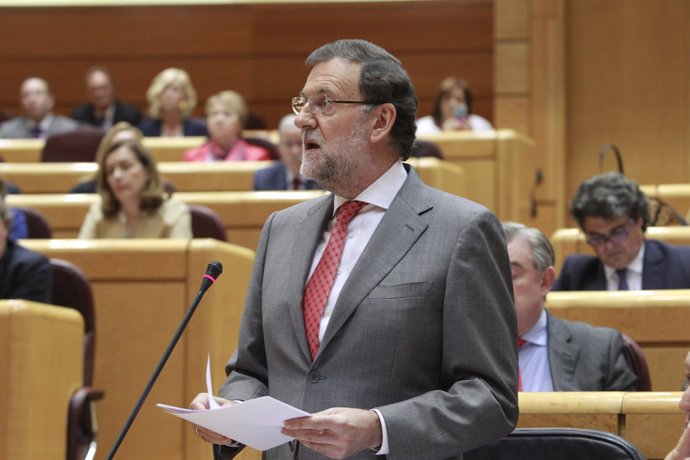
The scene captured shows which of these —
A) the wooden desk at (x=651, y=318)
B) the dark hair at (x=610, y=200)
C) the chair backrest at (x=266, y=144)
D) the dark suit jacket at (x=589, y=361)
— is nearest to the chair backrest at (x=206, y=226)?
the dark hair at (x=610, y=200)

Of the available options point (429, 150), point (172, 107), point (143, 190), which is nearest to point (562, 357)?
point (143, 190)

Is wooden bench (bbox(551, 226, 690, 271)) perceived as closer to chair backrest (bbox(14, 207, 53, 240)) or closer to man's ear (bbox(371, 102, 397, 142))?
chair backrest (bbox(14, 207, 53, 240))

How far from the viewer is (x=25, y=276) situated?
3.20 m

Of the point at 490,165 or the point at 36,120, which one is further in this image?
the point at 36,120

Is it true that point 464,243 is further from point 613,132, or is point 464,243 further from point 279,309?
point 613,132

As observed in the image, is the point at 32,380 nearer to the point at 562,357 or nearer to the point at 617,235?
the point at 562,357

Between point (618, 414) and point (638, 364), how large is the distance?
55 cm

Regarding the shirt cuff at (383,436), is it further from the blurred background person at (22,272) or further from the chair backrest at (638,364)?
the blurred background person at (22,272)

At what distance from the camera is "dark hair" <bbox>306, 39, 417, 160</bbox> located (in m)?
1.70

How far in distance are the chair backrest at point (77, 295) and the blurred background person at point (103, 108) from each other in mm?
3698

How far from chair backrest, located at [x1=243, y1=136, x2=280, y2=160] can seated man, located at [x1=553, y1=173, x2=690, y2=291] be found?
2.42 metres

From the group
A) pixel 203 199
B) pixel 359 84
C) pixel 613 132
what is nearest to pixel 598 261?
pixel 203 199

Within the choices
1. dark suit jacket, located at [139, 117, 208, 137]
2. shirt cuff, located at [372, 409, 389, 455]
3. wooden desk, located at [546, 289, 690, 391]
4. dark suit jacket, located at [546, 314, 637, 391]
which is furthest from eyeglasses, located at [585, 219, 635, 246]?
dark suit jacket, located at [139, 117, 208, 137]

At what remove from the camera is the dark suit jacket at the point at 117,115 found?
698 cm
